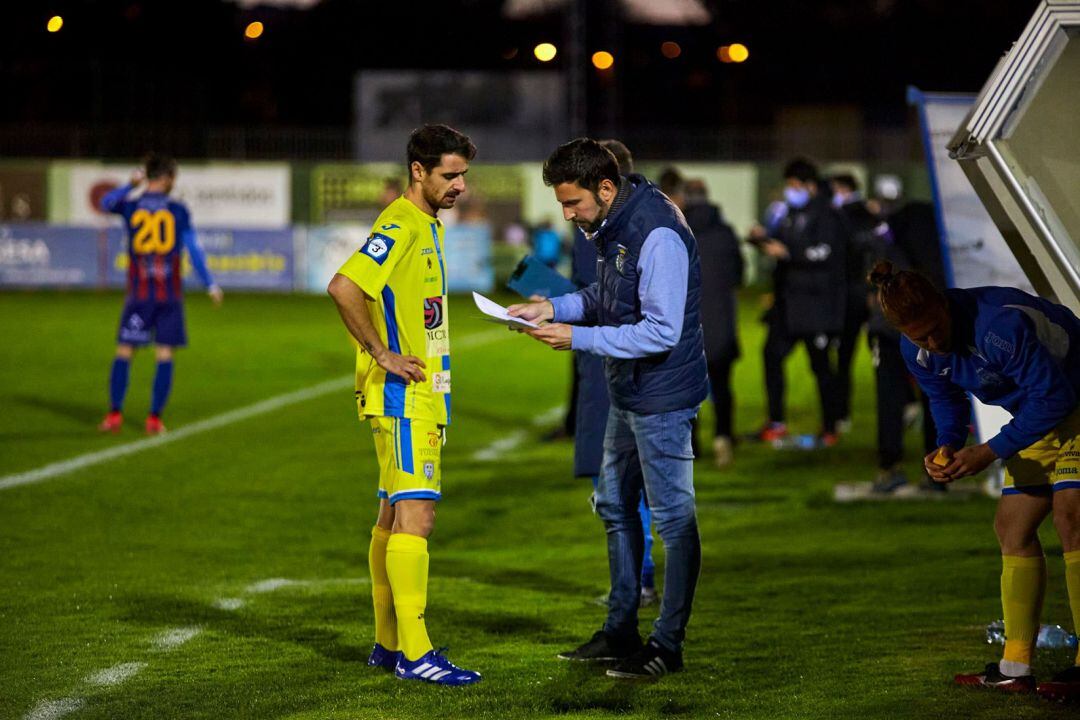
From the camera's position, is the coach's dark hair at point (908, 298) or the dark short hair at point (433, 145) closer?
the coach's dark hair at point (908, 298)

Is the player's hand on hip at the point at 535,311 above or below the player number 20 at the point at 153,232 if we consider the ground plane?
below

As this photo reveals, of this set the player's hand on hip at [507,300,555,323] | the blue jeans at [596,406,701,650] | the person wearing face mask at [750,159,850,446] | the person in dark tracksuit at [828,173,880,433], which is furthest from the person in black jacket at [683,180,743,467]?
the blue jeans at [596,406,701,650]

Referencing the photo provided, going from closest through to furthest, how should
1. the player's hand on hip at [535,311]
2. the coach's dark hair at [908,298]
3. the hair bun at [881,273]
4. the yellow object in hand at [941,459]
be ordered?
the coach's dark hair at [908,298], the hair bun at [881,273], the yellow object in hand at [941,459], the player's hand on hip at [535,311]

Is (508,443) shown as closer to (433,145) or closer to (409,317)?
(409,317)

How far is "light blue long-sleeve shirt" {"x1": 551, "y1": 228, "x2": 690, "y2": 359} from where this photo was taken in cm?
601

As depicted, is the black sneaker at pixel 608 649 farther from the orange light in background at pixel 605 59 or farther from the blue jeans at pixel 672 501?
the orange light in background at pixel 605 59

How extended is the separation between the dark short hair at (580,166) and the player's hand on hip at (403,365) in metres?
0.81

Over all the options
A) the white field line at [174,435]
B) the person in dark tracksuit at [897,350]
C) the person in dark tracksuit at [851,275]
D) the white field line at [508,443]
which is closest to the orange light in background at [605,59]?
the white field line at [174,435]

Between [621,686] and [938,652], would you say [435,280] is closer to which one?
[621,686]

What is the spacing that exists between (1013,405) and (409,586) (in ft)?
7.47

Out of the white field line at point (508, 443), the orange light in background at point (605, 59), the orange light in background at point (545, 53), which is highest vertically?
the orange light in background at point (605, 59)

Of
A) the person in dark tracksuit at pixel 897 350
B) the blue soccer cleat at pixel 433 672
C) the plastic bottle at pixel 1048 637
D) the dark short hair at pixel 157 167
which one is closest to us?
the blue soccer cleat at pixel 433 672

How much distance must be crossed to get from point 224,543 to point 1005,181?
485 centimetres

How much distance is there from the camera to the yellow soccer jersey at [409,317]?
6008mm
